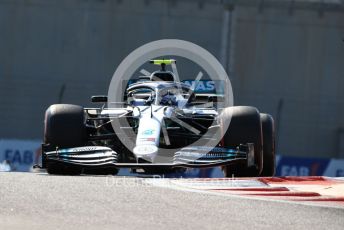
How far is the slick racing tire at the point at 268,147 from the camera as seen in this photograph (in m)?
11.6

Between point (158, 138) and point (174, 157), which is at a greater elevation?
point (158, 138)

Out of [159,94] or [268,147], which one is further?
[159,94]

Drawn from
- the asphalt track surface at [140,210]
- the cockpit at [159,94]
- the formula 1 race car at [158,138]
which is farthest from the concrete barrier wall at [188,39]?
the asphalt track surface at [140,210]

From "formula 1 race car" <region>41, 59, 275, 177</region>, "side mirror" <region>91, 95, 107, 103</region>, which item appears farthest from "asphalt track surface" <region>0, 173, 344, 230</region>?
"side mirror" <region>91, 95, 107, 103</region>

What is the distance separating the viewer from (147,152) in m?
10.7

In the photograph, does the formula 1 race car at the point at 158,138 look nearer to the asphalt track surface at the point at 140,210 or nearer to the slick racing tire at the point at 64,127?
the slick racing tire at the point at 64,127

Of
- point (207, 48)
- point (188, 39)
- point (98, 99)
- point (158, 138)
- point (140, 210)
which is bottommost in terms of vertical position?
point (140, 210)

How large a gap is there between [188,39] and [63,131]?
25653 millimetres

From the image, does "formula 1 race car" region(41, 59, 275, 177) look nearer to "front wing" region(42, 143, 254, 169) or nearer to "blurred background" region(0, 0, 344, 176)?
"front wing" region(42, 143, 254, 169)

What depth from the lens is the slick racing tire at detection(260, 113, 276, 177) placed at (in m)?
11.6

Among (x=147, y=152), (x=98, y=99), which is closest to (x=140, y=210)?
(x=147, y=152)

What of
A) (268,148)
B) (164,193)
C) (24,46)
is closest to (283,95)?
(24,46)

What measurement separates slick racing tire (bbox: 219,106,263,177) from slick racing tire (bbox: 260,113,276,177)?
61 cm

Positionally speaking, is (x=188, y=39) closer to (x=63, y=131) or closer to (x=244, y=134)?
(x=63, y=131)
